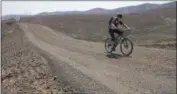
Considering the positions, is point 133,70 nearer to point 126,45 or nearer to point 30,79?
point 30,79

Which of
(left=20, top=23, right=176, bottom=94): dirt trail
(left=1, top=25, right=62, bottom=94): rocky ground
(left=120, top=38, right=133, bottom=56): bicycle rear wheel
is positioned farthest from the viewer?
(left=120, top=38, right=133, bottom=56): bicycle rear wheel

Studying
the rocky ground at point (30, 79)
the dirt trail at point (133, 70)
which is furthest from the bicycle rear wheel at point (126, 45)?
the rocky ground at point (30, 79)

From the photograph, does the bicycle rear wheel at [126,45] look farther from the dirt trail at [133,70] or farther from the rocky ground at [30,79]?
the rocky ground at [30,79]

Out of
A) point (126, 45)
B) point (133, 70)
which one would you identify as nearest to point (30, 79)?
point (133, 70)

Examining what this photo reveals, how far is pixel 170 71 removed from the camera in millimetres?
12750

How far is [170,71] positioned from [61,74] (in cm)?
376

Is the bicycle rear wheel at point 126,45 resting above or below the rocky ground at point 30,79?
above

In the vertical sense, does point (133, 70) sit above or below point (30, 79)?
above

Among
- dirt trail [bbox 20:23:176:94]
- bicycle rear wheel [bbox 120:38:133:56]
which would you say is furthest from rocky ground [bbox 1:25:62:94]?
bicycle rear wheel [bbox 120:38:133:56]

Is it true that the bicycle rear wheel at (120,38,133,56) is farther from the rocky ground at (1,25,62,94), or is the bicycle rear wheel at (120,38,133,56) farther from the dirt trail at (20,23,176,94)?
the rocky ground at (1,25,62,94)

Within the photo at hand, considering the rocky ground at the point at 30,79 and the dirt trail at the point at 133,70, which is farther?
the rocky ground at the point at 30,79

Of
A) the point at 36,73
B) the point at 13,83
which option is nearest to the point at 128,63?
the point at 36,73

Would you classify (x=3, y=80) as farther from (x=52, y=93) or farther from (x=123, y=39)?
(x=123, y=39)

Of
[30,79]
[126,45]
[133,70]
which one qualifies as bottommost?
[30,79]
